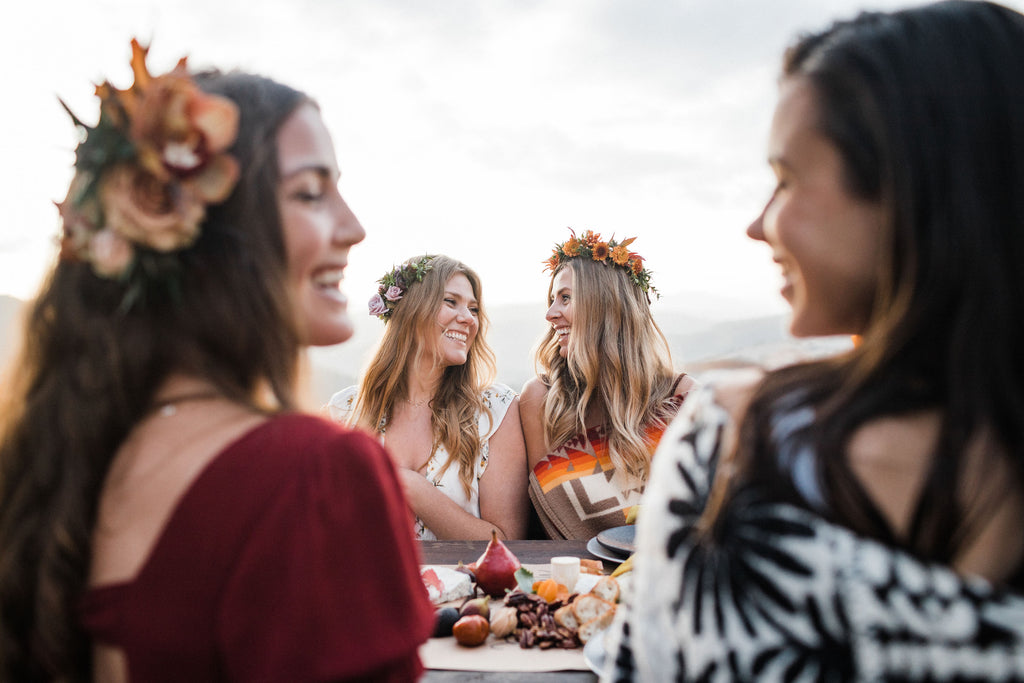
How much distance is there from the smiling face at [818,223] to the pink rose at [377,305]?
335 cm

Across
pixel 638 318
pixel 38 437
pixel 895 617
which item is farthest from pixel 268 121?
pixel 638 318

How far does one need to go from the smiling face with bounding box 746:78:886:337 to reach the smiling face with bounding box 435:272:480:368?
299 centimetres

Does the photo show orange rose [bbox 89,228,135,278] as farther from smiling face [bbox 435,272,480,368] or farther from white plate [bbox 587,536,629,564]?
smiling face [bbox 435,272,480,368]

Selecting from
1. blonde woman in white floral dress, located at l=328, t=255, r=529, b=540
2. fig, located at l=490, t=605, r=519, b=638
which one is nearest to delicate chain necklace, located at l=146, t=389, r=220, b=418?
fig, located at l=490, t=605, r=519, b=638

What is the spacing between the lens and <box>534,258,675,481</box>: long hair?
3.58 m

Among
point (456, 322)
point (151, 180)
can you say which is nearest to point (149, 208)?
point (151, 180)

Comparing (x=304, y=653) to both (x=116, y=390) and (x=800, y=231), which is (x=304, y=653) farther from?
(x=800, y=231)

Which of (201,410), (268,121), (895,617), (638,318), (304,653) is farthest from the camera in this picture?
(638,318)

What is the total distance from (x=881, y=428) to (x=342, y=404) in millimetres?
3686

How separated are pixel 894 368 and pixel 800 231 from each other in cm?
23

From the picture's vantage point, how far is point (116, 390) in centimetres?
92

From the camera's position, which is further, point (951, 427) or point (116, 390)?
point (116, 390)

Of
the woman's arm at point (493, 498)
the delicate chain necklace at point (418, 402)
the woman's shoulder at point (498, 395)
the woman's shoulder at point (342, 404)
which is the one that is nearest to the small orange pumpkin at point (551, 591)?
the woman's arm at point (493, 498)

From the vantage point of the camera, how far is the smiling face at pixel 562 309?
402cm
